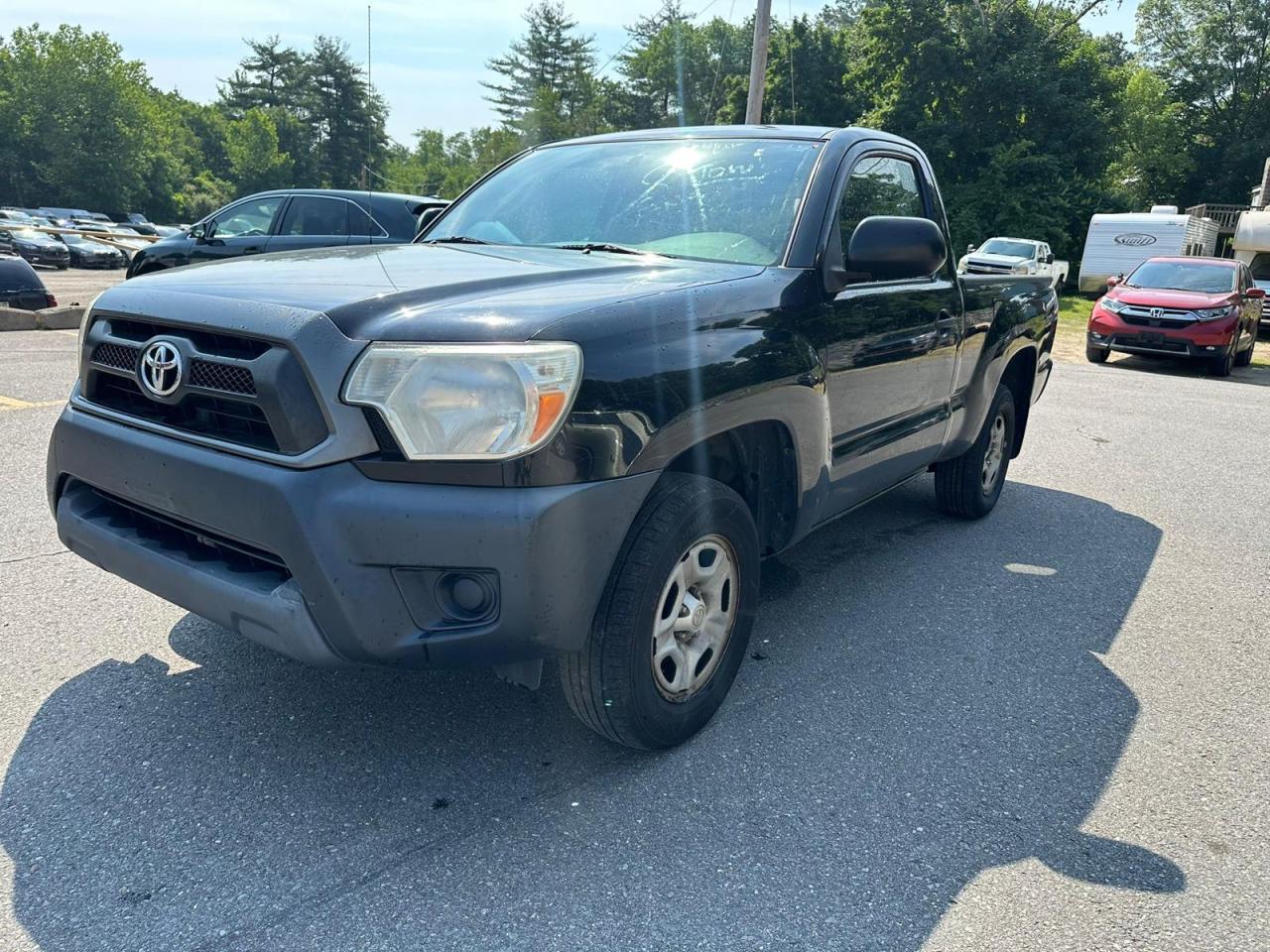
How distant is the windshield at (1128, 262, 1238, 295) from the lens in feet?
49.1

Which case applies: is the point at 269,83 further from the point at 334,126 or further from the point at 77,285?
the point at 77,285

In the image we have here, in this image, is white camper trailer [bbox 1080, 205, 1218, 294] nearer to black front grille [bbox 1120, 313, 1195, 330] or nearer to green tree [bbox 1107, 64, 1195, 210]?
black front grille [bbox 1120, 313, 1195, 330]

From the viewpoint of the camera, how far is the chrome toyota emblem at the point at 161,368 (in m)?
2.55

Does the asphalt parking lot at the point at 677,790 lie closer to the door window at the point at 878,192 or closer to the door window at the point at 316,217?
the door window at the point at 878,192

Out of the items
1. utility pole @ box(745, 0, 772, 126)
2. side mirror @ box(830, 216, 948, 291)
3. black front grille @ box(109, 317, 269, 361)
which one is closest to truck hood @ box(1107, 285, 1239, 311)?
utility pole @ box(745, 0, 772, 126)

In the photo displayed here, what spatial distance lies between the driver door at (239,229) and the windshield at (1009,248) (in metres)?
21.3

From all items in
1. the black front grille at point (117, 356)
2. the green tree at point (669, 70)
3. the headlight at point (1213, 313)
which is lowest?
the headlight at point (1213, 313)

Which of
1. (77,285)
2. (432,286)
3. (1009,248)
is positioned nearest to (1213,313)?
(1009,248)

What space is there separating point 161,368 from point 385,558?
33.9 inches

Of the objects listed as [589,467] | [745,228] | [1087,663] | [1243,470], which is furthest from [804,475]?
[1243,470]

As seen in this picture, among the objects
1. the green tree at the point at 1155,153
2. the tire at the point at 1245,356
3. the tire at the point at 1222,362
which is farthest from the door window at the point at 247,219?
the green tree at the point at 1155,153

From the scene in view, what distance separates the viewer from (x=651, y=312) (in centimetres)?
264

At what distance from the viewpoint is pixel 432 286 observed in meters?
2.63

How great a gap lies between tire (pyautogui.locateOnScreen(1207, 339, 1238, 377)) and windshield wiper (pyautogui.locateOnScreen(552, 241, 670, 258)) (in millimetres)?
13560
